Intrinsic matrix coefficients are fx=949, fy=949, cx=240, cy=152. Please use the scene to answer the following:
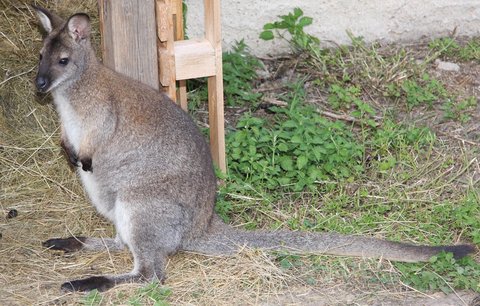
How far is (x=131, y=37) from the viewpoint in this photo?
19.2ft

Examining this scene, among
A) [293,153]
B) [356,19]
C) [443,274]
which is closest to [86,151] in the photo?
[293,153]

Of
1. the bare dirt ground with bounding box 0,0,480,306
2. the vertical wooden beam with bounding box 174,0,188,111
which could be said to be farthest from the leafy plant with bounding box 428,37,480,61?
the vertical wooden beam with bounding box 174,0,188,111

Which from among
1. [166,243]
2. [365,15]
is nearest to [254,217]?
[166,243]

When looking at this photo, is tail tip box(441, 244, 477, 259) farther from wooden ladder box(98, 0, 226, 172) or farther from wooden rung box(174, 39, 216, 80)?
wooden rung box(174, 39, 216, 80)

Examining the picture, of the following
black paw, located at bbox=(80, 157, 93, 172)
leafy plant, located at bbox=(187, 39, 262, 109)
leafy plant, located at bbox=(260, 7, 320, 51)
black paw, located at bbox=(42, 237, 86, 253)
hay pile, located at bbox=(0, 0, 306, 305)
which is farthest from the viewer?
leafy plant, located at bbox=(260, 7, 320, 51)

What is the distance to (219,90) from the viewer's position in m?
6.16

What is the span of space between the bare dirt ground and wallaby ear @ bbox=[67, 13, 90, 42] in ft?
2.98

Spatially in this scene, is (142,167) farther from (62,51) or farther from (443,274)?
(443,274)

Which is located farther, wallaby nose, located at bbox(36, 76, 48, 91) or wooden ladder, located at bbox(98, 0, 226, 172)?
wooden ladder, located at bbox(98, 0, 226, 172)

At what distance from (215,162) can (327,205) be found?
0.80 metres

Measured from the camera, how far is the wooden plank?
228 inches

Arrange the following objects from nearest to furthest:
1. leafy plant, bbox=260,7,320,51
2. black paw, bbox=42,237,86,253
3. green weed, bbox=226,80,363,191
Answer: black paw, bbox=42,237,86,253 < green weed, bbox=226,80,363,191 < leafy plant, bbox=260,7,320,51

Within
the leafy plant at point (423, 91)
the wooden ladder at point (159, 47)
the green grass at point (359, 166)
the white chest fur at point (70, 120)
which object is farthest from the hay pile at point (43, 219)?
the leafy plant at point (423, 91)

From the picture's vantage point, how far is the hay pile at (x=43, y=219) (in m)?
5.26
